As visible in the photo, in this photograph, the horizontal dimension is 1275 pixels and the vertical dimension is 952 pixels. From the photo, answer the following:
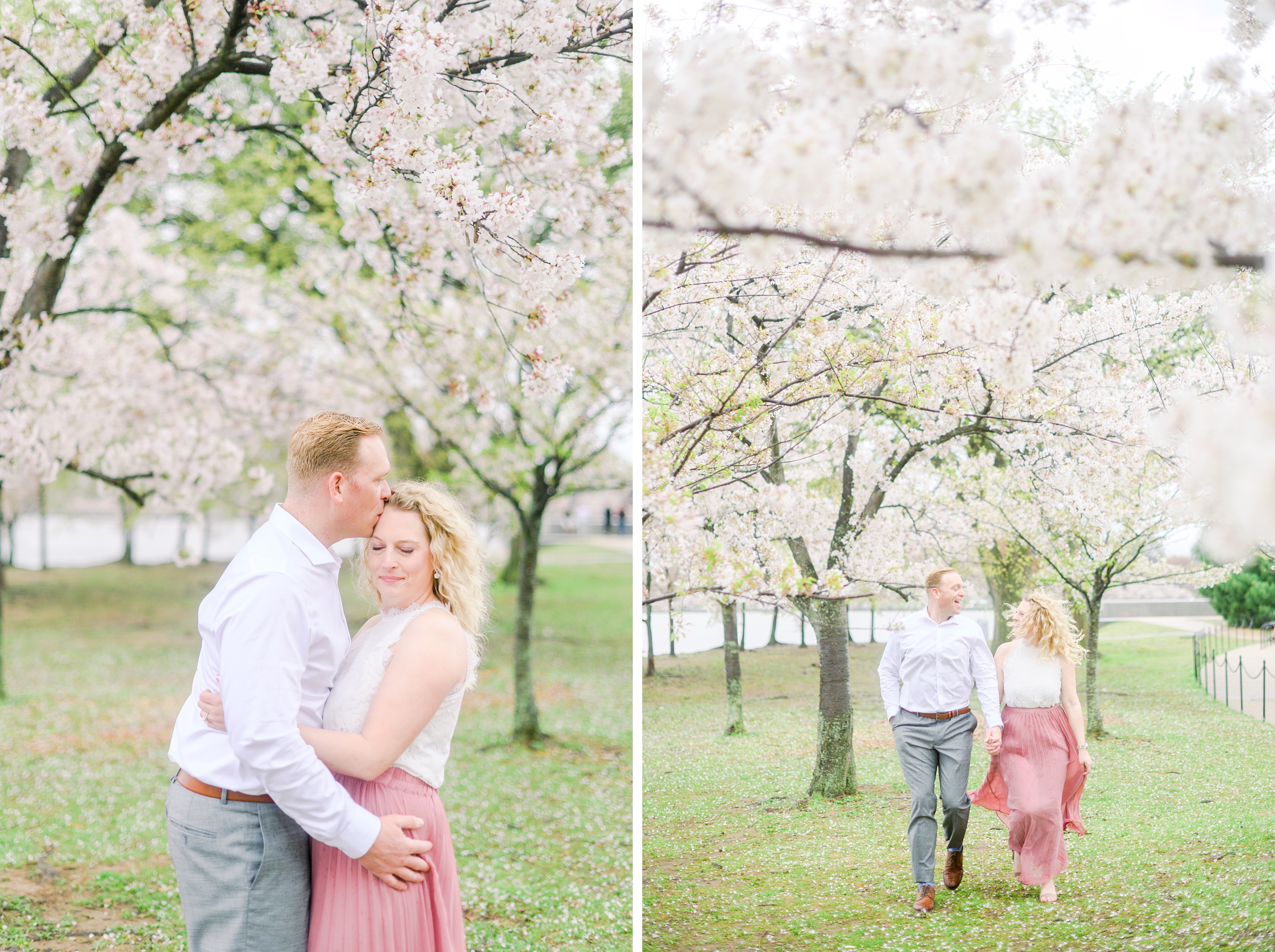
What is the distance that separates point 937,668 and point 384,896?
144 centimetres

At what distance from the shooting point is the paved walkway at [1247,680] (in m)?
2.16

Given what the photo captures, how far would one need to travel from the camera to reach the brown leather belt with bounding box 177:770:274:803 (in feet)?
5.41

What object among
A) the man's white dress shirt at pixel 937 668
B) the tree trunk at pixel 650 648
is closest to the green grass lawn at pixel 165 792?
the tree trunk at pixel 650 648

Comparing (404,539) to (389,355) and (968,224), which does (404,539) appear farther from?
(389,355)

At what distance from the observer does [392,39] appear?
2.32 metres

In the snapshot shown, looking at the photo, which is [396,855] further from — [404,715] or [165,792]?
[165,792]

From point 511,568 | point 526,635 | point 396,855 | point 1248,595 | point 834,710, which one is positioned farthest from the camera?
point 511,568

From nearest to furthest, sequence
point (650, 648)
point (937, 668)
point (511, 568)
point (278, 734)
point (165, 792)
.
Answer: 1. point (278, 734)
2. point (937, 668)
3. point (650, 648)
4. point (165, 792)
5. point (511, 568)

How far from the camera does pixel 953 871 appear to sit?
2260 millimetres

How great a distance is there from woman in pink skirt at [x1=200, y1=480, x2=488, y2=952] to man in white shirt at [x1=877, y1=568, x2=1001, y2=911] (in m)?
1.18

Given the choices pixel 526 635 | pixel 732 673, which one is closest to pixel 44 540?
pixel 526 635

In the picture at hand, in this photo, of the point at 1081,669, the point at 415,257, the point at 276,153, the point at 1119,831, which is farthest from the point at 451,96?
the point at 276,153

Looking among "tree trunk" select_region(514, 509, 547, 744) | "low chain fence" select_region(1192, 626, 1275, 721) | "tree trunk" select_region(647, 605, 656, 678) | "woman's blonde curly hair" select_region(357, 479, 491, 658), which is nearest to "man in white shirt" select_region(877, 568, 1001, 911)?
"low chain fence" select_region(1192, 626, 1275, 721)

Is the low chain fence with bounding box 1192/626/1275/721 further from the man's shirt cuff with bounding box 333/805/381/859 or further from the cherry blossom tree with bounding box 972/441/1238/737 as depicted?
the man's shirt cuff with bounding box 333/805/381/859
